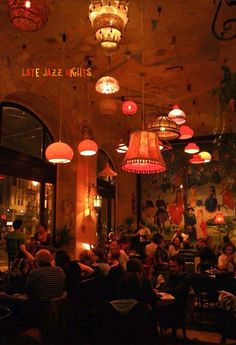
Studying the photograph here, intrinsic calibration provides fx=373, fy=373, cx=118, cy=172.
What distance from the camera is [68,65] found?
876 cm

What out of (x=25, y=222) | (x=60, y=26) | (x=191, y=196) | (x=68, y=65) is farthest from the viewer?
(x=191, y=196)

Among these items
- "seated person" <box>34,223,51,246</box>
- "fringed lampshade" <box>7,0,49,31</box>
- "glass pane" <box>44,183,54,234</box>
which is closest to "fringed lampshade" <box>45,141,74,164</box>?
"fringed lampshade" <box>7,0,49,31</box>

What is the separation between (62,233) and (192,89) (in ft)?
17.6

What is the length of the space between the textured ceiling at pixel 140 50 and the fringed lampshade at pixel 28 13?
1.91 metres

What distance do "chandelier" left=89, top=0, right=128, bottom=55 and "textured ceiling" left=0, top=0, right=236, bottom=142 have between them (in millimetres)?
2248

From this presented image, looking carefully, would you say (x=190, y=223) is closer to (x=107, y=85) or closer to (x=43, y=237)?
(x=43, y=237)

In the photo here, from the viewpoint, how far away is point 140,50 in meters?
8.17

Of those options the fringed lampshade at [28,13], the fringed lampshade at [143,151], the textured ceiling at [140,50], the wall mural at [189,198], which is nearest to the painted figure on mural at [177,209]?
the wall mural at [189,198]

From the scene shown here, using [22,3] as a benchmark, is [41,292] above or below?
below

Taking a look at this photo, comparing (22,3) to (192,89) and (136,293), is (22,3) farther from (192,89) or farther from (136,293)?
(192,89)

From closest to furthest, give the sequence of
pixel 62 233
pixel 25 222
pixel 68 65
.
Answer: pixel 68 65
pixel 25 222
pixel 62 233

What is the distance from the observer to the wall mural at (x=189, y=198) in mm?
14459

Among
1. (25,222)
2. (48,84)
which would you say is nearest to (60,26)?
(48,84)

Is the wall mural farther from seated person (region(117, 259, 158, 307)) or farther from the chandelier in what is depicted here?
the chandelier
